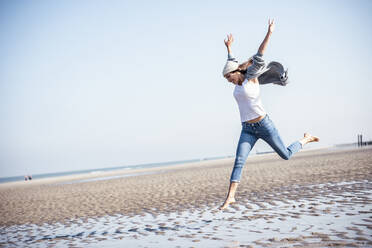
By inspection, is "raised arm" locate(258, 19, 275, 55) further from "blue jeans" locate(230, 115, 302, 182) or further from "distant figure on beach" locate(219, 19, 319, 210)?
"blue jeans" locate(230, 115, 302, 182)

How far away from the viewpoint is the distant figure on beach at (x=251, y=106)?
5434 millimetres

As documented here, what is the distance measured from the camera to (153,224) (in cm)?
700

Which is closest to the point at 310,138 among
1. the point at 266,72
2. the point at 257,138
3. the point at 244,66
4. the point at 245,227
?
the point at 257,138

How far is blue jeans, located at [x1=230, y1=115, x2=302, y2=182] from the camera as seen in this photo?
581 cm

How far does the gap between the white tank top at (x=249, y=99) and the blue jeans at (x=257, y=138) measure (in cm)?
17

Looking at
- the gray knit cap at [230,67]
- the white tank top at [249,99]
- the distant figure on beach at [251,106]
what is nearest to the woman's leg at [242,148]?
the distant figure on beach at [251,106]

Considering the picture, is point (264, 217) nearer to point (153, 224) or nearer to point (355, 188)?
point (153, 224)

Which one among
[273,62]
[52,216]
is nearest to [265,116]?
[273,62]

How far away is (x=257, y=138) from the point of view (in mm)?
6062

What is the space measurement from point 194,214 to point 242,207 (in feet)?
3.66

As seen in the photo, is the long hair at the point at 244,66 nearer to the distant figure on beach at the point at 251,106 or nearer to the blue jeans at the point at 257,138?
the distant figure on beach at the point at 251,106

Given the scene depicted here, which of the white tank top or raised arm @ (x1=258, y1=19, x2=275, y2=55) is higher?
raised arm @ (x1=258, y1=19, x2=275, y2=55)

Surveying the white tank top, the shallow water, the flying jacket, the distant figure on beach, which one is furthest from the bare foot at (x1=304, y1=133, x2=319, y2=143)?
the white tank top

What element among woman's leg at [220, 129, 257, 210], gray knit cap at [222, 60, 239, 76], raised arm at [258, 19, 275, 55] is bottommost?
woman's leg at [220, 129, 257, 210]
